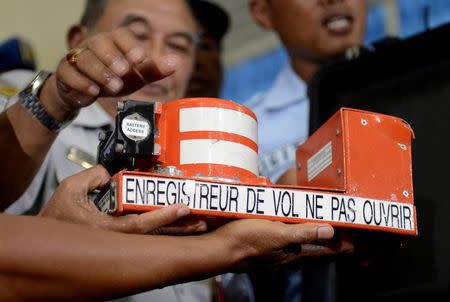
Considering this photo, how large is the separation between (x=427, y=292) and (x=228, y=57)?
1.96m

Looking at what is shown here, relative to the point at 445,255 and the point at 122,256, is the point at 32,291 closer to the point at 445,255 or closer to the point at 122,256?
the point at 122,256

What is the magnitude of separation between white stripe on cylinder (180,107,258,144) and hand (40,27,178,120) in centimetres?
7

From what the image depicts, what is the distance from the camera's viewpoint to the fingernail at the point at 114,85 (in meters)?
0.74

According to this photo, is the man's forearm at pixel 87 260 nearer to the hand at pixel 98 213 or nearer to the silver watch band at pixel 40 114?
the hand at pixel 98 213

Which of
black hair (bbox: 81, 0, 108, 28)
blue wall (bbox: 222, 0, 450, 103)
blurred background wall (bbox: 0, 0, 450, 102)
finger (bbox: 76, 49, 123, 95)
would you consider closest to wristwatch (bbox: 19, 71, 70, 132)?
finger (bbox: 76, 49, 123, 95)

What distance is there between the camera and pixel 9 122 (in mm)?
860

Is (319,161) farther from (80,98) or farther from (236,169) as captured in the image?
(80,98)

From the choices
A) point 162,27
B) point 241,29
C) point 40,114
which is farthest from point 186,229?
point 241,29

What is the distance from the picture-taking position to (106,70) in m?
0.74

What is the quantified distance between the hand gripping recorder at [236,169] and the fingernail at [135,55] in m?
0.05

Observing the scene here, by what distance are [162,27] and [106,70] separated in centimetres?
53

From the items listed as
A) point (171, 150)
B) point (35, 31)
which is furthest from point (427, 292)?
point (35, 31)

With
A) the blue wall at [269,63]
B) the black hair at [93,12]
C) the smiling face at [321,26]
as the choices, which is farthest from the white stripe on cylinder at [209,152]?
the blue wall at [269,63]

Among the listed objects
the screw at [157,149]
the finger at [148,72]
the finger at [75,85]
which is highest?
the finger at [148,72]
